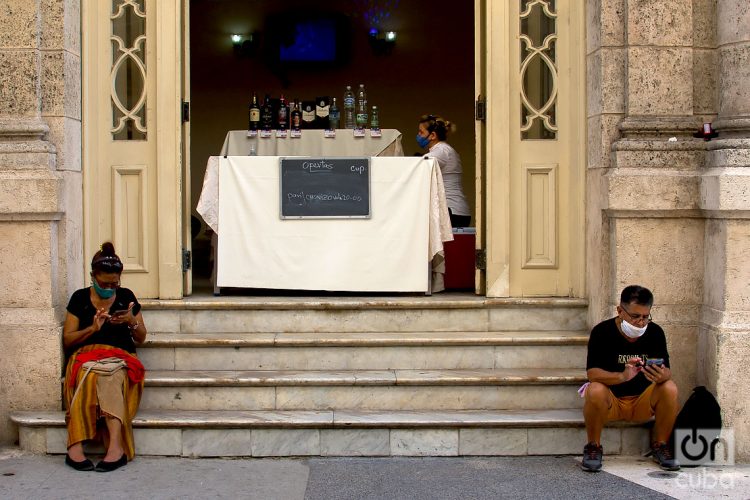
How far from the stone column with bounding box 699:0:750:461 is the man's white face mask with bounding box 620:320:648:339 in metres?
0.72

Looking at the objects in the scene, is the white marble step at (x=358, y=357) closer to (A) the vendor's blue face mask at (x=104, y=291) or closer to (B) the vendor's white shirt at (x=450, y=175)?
(A) the vendor's blue face mask at (x=104, y=291)

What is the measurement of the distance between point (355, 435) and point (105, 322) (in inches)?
72.0

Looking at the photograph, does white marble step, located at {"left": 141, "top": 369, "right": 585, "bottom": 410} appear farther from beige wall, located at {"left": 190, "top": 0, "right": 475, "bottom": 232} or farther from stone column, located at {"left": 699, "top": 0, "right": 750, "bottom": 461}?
beige wall, located at {"left": 190, "top": 0, "right": 475, "bottom": 232}

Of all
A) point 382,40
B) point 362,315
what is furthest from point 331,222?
point 382,40

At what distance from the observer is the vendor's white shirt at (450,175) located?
9.38 meters

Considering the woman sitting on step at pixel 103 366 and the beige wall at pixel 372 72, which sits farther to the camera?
the beige wall at pixel 372 72

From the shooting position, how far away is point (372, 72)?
14.9 m

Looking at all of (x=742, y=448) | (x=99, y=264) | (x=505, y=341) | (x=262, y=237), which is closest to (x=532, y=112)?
(x=505, y=341)

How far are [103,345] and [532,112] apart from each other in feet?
12.0

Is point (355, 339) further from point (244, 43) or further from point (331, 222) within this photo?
point (244, 43)

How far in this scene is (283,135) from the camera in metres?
9.06

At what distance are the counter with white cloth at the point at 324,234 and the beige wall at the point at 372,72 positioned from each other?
6.42 meters

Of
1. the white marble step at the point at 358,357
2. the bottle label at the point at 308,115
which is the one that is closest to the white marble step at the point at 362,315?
the white marble step at the point at 358,357

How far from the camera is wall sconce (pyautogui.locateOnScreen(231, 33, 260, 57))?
575 inches
